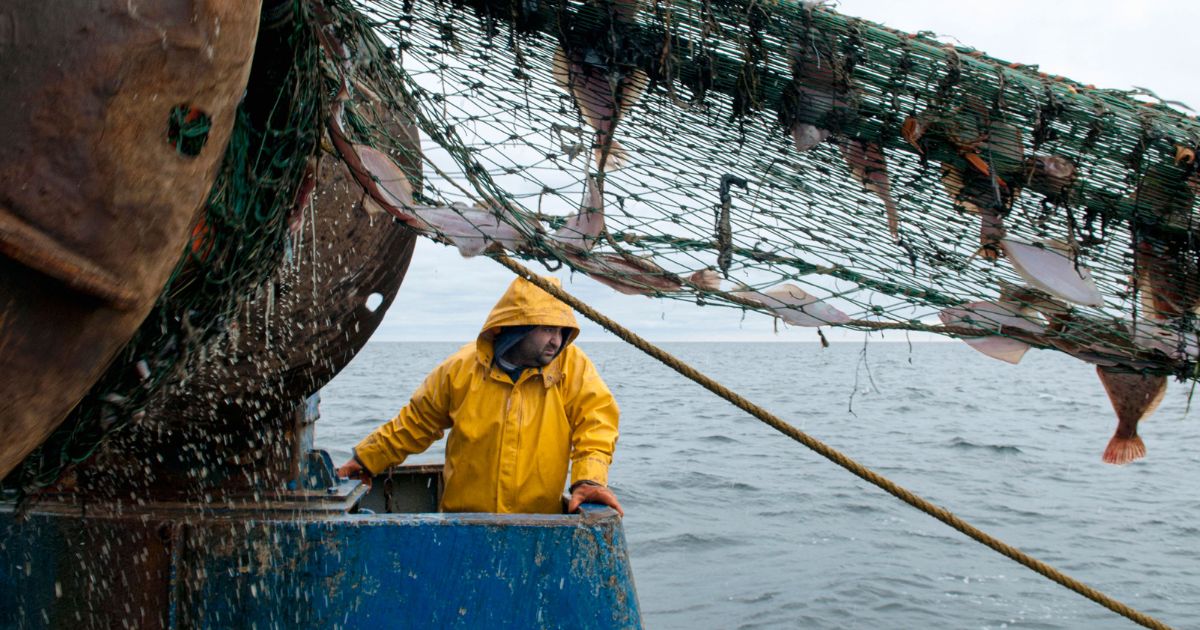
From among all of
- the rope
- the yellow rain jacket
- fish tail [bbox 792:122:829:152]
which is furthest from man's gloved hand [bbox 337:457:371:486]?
fish tail [bbox 792:122:829:152]

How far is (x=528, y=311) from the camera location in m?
4.06

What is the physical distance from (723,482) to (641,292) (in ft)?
46.0

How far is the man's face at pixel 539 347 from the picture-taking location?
13.3 ft

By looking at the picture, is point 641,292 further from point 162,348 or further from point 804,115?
point 162,348

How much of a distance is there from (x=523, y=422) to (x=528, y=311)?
20.3 inches

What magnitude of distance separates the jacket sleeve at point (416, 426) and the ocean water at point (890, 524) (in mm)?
1992

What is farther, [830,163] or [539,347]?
[539,347]

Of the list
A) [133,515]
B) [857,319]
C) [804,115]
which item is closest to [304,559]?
[133,515]

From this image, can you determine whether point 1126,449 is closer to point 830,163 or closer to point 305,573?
point 830,163

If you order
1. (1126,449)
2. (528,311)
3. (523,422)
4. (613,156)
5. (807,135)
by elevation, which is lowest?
(523,422)

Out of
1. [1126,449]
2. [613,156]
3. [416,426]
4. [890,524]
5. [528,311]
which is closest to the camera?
[613,156]

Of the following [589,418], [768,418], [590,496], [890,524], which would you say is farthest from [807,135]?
[890,524]

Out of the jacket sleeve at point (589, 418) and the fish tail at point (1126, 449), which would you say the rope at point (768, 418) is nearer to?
the fish tail at point (1126, 449)

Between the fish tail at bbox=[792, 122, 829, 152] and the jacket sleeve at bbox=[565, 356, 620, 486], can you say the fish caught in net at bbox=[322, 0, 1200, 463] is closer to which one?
the fish tail at bbox=[792, 122, 829, 152]
